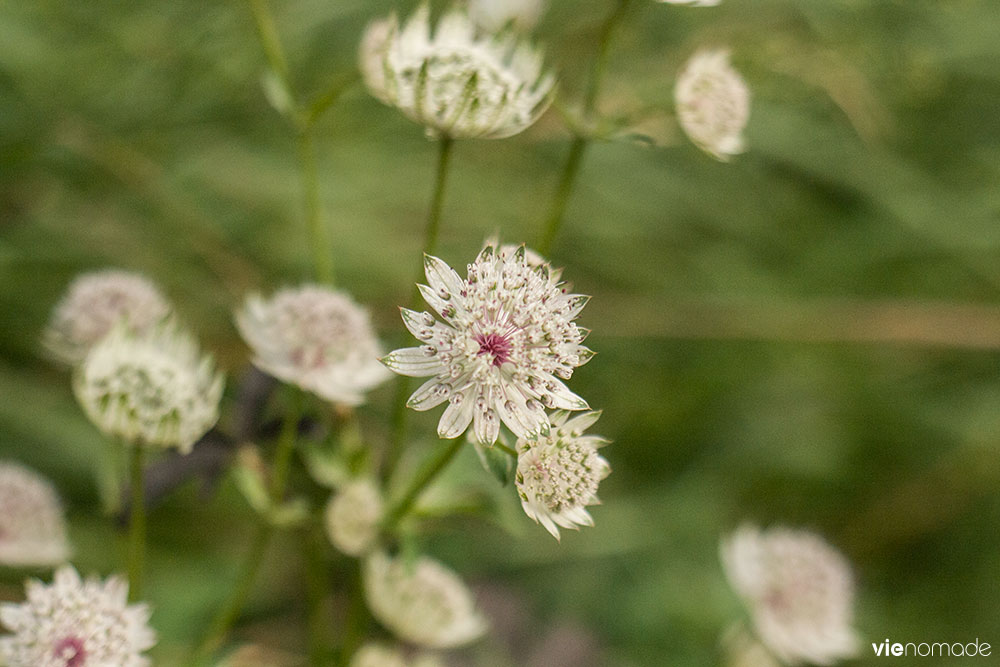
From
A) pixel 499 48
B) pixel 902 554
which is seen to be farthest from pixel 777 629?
pixel 499 48

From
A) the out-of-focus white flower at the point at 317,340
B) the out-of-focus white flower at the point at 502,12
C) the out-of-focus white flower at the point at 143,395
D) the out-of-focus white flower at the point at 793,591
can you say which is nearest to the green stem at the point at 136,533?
the out-of-focus white flower at the point at 143,395

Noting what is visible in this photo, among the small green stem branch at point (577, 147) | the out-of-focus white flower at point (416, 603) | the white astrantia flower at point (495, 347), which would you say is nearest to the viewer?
the white astrantia flower at point (495, 347)

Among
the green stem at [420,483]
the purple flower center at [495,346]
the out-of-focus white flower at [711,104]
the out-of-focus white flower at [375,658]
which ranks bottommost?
the out-of-focus white flower at [375,658]

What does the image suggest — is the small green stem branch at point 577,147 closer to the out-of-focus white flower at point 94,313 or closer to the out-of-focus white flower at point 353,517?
the out-of-focus white flower at point 353,517

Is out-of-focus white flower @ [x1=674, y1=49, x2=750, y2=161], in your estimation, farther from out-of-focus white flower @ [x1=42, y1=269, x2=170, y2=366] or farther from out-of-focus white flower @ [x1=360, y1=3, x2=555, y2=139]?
out-of-focus white flower @ [x1=42, y1=269, x2=170, y2=366]

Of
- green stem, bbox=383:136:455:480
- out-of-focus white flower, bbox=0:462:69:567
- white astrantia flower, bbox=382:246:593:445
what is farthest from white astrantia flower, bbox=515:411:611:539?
out-of-focus white flower, bbox=0:462:69:567

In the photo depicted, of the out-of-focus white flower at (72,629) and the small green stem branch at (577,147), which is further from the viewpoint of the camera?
the small green stem branch at (577,147)

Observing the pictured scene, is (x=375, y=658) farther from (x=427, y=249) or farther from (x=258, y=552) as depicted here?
(x=427, y=249)
